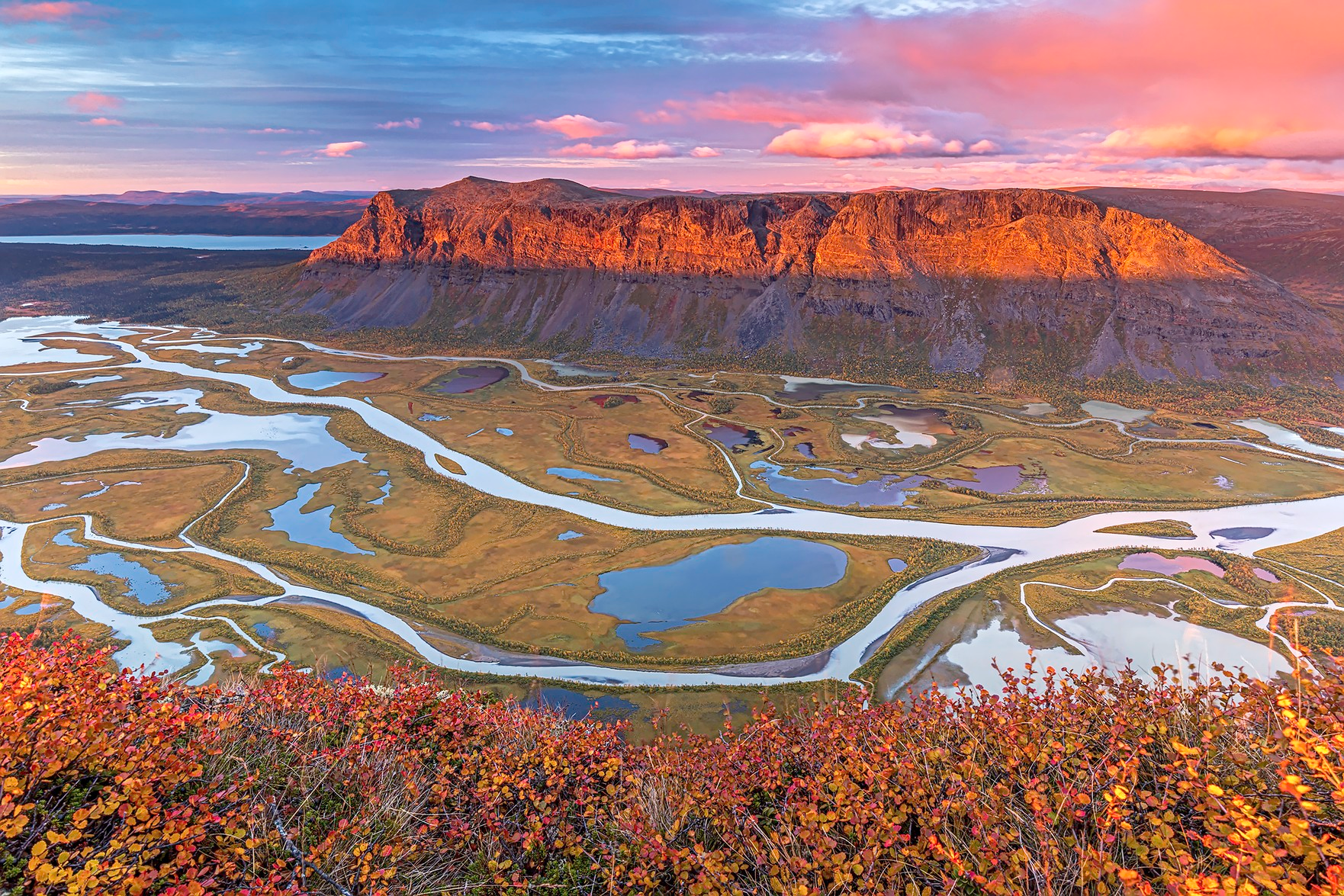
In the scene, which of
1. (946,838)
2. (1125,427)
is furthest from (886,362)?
(946,838)

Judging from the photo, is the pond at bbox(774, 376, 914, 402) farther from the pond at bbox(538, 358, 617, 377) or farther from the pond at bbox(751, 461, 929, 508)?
the pond at bbox(751, 461, 929, 508)

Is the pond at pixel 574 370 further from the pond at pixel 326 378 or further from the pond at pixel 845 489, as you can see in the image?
the pond at pixel 845 489

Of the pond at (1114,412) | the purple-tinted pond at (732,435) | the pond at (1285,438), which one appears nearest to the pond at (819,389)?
the purple-tinted pond at (732,435)

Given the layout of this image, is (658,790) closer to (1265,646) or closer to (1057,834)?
(1057,834)

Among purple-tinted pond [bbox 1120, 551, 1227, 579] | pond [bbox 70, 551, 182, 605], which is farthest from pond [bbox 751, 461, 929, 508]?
pond [bbox 70, 551, 182, 605]

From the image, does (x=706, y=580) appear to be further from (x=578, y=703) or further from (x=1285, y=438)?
(x=1285, y=438)
